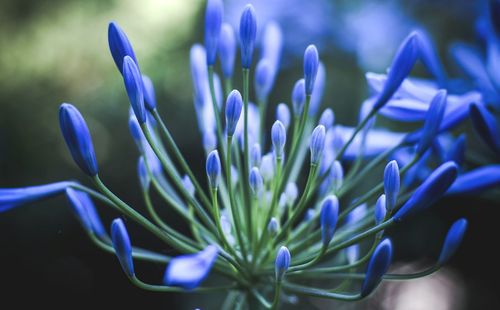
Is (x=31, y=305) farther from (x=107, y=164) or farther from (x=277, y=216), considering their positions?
(x=277, y=216)

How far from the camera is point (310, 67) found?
4.12ft

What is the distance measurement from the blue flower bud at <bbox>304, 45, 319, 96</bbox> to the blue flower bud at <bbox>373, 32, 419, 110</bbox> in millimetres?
176

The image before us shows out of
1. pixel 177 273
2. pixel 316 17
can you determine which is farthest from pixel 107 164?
pixel 177 273

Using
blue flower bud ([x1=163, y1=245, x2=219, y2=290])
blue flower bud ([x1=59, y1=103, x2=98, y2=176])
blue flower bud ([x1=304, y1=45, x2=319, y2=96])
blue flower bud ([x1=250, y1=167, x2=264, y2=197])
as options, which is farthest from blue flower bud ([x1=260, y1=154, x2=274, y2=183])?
blue flower bud ([x1=163, y1=245, x2=219, y2=290])

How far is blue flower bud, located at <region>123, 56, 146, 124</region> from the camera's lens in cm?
115

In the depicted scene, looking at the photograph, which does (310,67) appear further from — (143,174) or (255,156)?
(143,174)

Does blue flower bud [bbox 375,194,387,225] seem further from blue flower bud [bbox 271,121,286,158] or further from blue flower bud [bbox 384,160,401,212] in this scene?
blue flower bud [bbox 271,121,286,158]

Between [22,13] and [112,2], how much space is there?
2.41 ft

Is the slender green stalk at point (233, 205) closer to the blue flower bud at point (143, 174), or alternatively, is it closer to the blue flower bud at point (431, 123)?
the blue flower bud at point (143, 174)

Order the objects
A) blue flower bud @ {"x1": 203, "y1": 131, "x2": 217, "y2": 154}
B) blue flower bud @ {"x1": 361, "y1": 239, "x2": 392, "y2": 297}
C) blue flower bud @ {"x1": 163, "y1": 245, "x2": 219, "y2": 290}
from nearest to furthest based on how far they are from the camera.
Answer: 1. blue flower bud @ {"x1": 163, "y1": 245, "x2": 219, "y2": 290}
2. blue flower bud @ {"x1": 361, "y1": 239, "x2": 392, "y2": 297}
3. blue flower bud @ {"x1": 203, "y1": 131, "x2": 217, "y2": 154}

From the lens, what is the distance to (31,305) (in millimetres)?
4395

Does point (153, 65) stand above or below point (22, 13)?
below

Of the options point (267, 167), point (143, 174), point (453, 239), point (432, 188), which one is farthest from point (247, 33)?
point (453, 239)

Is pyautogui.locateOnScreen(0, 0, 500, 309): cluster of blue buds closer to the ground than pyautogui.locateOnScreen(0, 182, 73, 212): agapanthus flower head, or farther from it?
closer to the ground
